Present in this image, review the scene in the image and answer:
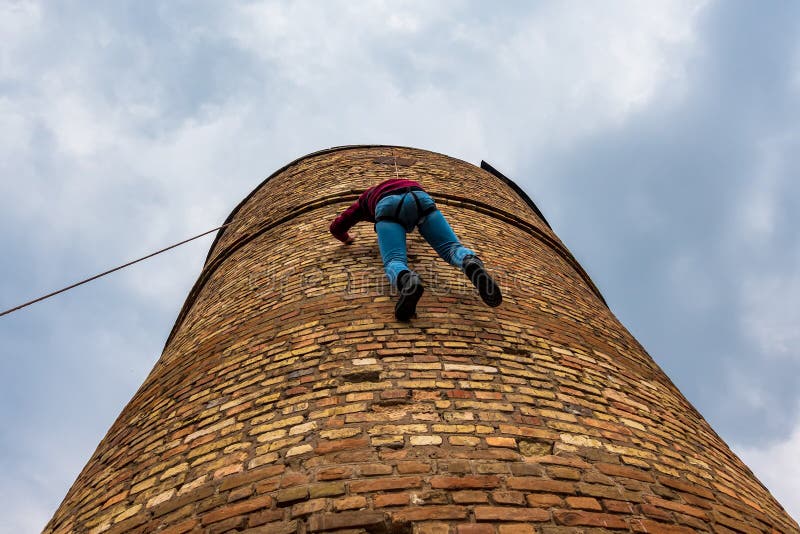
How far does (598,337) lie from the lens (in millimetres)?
3441

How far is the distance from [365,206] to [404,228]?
0.39 m

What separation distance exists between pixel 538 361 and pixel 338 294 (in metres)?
1.20

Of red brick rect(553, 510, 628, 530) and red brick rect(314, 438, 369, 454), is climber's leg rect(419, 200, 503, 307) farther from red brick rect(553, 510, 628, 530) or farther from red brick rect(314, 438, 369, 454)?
red brick rect(553, 510, 628, 530)

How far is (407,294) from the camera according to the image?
276 centimetres

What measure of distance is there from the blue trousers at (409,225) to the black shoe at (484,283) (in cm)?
31

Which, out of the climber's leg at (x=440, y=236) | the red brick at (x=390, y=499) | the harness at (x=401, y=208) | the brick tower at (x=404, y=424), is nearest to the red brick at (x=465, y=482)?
the brick tower at (x=404, y=424)

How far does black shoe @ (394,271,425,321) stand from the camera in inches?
108

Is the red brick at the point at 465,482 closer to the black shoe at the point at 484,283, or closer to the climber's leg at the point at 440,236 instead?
the black shoe at the point at 484,283

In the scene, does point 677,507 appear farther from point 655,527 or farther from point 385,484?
point 385,484

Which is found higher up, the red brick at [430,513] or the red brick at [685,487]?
the red brick at [685,487]

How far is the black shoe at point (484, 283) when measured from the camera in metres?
2.86

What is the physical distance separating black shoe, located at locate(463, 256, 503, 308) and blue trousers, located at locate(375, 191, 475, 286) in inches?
12.1

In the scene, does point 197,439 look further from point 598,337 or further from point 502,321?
point 598,337

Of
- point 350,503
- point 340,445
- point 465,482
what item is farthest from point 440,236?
point 350,503
